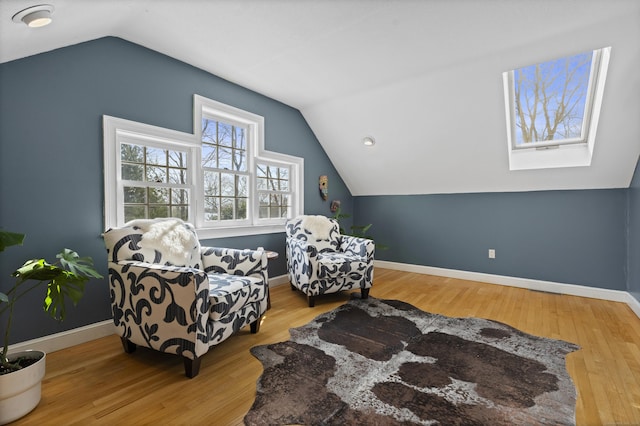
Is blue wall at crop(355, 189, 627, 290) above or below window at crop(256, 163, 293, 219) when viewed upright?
below

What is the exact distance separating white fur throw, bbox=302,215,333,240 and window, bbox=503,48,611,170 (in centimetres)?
238

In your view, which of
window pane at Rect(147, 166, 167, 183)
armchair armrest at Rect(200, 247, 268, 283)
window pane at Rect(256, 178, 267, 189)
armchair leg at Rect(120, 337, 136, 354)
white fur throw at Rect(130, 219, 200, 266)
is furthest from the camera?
window pane at Rect(256, 178, 267, 189)

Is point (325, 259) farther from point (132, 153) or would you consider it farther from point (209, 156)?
point (132, 153)

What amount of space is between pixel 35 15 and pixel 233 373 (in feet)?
7.19

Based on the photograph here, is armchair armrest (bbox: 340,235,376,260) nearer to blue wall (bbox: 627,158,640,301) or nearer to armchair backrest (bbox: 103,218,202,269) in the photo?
armchair backrest (bbox: 103,218,202,269)

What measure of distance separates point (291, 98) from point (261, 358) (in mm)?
3049

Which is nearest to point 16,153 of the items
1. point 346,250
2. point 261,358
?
point 261,358

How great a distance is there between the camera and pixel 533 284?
12.2ft

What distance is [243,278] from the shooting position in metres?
2.28

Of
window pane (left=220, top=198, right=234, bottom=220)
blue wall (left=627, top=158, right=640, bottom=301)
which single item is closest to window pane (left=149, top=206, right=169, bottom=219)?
window pane (left=220, top=198, right=234, bottom=220)

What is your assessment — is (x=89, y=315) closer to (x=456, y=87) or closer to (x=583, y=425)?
(x=583, y=425)

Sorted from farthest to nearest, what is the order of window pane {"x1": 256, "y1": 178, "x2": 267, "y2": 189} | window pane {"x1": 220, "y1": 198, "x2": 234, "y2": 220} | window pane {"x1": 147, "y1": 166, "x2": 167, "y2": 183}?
window pane {"x1": 256, "y1": 178, "x2": 267, "y2": 189}, window pane {"x1": 220, "y1": 198, "x2": 234, "y2": 220}, window pane {"x1": 147, "y1": 166, "x2": 167, "y2": 183}

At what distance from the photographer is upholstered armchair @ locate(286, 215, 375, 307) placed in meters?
2.97

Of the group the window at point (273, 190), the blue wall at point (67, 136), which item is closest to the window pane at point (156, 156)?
the blue wall at point (67, 136)
